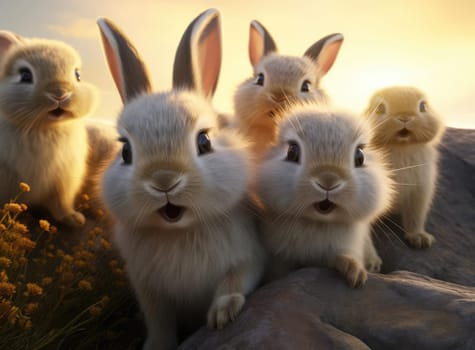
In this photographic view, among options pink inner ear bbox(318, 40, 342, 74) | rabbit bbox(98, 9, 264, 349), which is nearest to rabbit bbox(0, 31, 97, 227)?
rabbit bbox(98, 9, 264, 349)

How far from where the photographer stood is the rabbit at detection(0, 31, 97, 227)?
14.5 feet

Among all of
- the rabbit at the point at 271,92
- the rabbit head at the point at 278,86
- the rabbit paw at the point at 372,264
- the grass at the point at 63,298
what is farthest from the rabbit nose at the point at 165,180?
the rabbit paw at the point at 372,264

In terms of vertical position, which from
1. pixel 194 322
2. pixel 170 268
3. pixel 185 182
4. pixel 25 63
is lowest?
pixel 194 322

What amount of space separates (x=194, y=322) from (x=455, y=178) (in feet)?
15.4

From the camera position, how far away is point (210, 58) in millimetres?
3738

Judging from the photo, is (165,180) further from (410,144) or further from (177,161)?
(410,144)

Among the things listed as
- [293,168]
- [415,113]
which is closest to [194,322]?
[293,168]

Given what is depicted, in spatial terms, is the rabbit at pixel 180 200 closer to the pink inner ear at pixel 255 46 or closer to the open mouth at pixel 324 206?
the open mouth at pixel 324 206

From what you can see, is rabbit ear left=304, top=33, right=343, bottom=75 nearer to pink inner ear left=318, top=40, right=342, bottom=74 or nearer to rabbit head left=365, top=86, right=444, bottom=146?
pink inner ear left=318, top=40, right=342, bottom=74

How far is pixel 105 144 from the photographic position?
5.97 m

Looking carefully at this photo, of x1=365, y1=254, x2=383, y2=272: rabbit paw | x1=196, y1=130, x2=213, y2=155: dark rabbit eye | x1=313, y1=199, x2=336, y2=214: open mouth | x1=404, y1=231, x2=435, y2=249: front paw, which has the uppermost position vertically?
x1=196, y1=130, x2=213, y2=155: dark rabbit eye

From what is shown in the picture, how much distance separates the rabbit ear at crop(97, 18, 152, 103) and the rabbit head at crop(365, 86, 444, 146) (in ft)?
7.63

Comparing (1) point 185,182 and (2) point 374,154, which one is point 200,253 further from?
(2) point 374,154

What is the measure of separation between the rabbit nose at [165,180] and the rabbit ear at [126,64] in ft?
3.54
